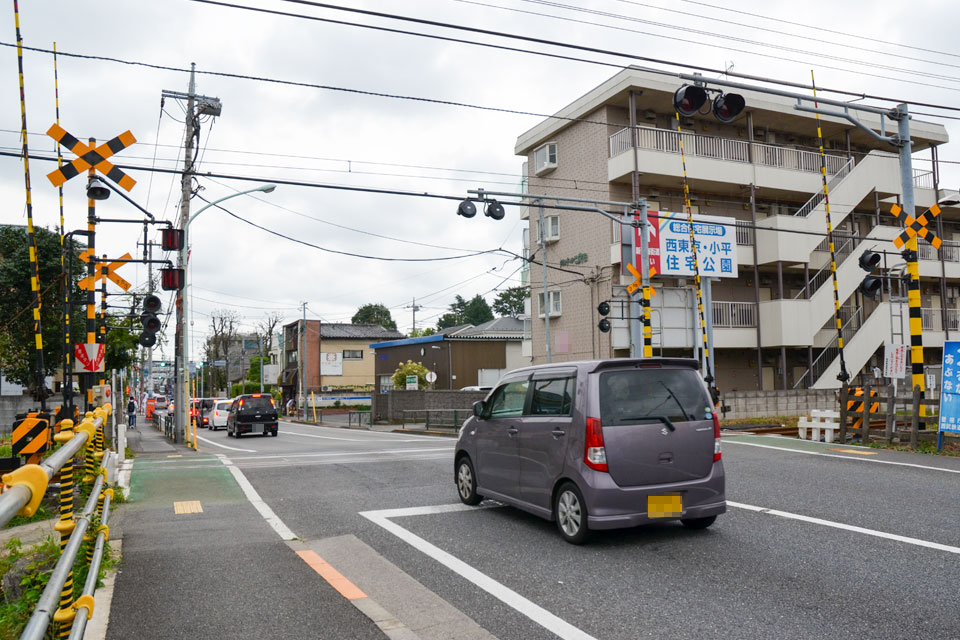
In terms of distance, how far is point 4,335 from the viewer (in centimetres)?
3067

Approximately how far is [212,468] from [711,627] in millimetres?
11377

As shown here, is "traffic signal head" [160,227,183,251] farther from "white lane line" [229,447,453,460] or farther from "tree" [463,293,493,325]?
"tree" [463,293,493,325]

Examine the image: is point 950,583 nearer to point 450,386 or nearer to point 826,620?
point 826,620

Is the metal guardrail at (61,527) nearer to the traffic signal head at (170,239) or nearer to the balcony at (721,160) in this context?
the traffic signal head at (170,239)

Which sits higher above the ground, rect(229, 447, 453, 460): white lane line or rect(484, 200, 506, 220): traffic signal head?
rect(484, 200, 506, 220): traffic signal head

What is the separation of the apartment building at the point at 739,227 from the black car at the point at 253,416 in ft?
40.5

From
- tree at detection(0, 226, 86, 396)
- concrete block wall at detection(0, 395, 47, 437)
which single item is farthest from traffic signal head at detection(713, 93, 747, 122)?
concrete block wall at detection(0, 395, 47, 437)

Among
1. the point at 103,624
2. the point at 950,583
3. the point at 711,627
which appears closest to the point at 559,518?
the point at 711,627

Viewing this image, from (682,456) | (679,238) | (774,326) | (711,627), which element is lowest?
(711,627)

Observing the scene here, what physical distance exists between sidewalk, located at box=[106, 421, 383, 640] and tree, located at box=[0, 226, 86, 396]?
24.1 meters

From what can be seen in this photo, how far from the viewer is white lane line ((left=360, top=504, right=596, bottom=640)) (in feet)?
15.2

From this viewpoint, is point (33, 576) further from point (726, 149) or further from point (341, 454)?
point (726, 149)

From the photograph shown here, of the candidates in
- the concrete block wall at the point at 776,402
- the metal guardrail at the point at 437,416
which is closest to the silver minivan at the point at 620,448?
the concrete block wall at the point at 776,402

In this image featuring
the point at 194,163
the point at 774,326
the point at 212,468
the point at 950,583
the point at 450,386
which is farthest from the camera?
the point at 450,386
